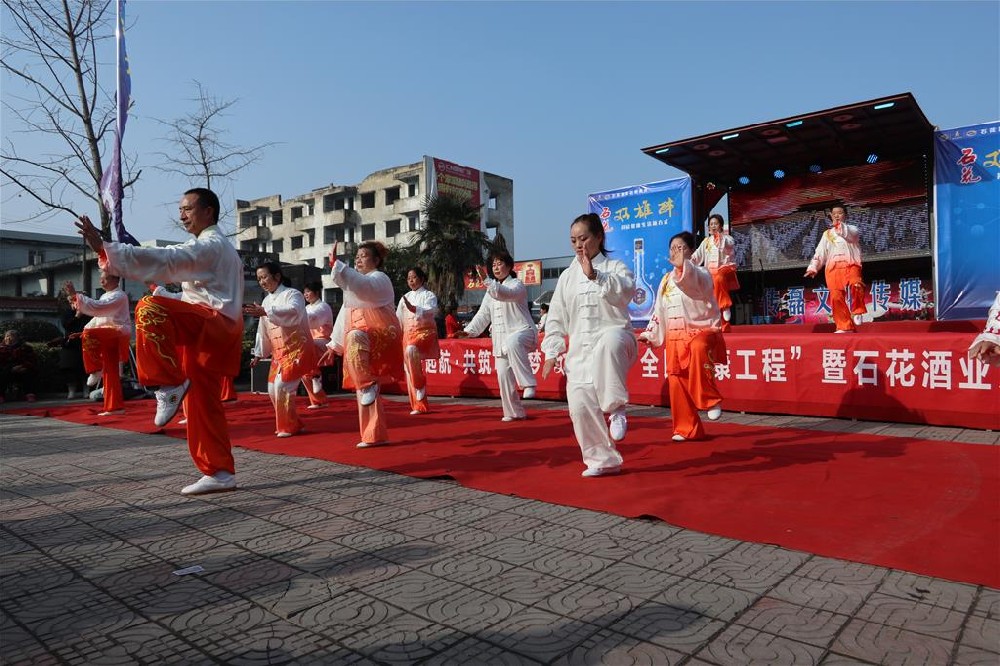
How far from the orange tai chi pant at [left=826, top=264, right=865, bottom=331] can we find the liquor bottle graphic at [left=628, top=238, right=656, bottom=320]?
20.5 feet

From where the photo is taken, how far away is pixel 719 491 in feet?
11.8

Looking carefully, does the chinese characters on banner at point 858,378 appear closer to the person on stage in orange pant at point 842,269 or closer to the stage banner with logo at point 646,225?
the person on stage in orange pant at point 842,269

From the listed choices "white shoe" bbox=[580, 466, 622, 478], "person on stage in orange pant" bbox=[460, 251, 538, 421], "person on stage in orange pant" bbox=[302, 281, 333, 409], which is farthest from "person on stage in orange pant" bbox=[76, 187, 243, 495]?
"person on stage in orange pant" bbox=[460, 251, 538, 421]

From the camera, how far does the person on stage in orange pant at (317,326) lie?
25.9 feet

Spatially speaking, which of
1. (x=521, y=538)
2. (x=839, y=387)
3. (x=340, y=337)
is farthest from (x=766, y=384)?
(x=521, y=538)

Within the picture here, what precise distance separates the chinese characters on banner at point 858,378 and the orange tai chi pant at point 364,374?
3078 mm

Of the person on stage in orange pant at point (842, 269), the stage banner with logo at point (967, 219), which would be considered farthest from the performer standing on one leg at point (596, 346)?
the stage banner with logo at point (967, 219)

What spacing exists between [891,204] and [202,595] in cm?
1550

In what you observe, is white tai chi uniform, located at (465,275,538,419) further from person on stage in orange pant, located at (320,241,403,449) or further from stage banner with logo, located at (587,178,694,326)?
stage banner with logo, located at (587,178,694,326)

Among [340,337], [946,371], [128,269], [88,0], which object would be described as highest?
[88,0]

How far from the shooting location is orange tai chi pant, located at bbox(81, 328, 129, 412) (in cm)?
820

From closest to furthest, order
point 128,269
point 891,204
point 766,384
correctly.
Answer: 1. point 128,269
2. point 766,384
3. point 891,204

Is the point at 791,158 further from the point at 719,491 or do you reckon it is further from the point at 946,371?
the point at 719,491

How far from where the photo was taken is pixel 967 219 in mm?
11508
